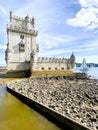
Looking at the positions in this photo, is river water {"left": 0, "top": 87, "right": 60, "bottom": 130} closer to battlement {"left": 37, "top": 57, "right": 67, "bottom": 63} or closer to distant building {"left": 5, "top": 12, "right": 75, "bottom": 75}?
distant building {"left": 5, "top": 12, "right": 75, "bottom": 75}

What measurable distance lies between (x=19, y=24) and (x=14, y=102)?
3142 cm

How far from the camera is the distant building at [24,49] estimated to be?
141 ft

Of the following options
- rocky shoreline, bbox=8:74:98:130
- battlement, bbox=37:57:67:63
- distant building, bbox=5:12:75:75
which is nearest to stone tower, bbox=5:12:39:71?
distant building, bbox=5:12:75:75

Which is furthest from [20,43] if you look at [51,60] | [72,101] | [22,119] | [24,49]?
[22,119]

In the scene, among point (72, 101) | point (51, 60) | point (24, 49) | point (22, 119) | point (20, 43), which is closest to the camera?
point (22, 119)

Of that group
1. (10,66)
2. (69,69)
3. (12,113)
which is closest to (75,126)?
(12,113)

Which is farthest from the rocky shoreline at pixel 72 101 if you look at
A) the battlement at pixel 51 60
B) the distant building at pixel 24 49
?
the battlement at pixel 51 60

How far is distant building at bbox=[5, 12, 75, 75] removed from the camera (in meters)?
42.9

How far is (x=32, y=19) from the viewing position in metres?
48.2

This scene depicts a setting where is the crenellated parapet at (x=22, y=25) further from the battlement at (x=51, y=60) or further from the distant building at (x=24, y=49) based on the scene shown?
the battlement at (x=51, y=60)

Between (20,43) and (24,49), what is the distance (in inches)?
74.5

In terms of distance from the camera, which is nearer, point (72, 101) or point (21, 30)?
point (72, 101)

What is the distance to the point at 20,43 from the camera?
144ft

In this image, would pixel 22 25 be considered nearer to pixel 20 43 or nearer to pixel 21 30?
pixel 21 30
